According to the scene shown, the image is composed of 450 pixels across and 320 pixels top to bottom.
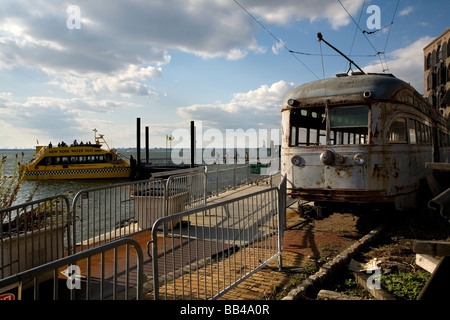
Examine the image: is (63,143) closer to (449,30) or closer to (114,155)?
(114,155)

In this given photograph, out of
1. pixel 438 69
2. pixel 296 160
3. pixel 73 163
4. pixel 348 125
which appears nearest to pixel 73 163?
pixel 73 163

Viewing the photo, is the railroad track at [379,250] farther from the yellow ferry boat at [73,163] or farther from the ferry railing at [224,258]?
the yellow ferry boat at [73,163]

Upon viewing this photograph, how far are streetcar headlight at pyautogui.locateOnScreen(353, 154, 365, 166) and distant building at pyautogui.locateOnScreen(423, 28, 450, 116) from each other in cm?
3987

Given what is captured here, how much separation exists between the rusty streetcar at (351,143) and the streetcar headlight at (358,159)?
0.02 m

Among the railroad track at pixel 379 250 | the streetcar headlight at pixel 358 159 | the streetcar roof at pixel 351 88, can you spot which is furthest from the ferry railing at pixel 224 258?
the streetcar roof at pixel 351 88

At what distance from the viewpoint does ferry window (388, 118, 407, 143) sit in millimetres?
7345

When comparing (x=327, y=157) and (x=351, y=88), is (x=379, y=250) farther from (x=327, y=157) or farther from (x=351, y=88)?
(x=351, y=88)

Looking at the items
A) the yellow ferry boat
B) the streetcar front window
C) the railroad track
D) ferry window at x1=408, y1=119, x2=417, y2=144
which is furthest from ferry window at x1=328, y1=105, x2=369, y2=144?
the yellow ferry boat

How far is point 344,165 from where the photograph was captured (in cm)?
720

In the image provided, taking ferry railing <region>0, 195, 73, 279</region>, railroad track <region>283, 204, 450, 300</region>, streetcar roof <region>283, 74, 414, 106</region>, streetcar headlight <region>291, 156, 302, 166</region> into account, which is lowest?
railroad track <region>283, 204, 450, 300</region>

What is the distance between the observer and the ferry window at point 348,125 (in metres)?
7.27

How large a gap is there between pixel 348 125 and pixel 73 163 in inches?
1532

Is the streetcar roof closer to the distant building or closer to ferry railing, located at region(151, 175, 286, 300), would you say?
ferry railing, located at region(151, 175, 286, 300)
